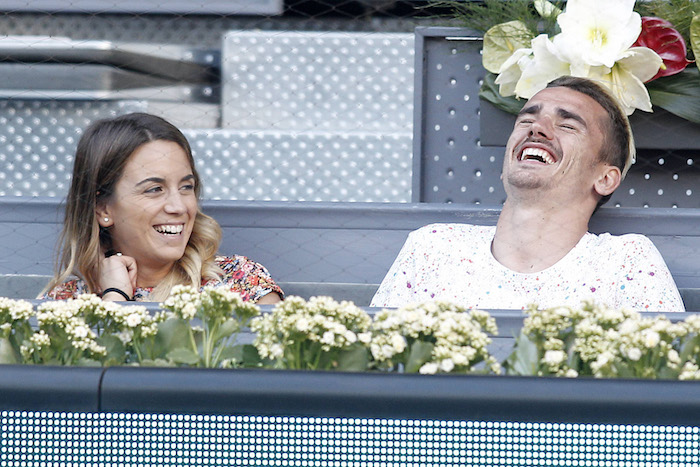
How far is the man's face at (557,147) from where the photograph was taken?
1685 millimetres

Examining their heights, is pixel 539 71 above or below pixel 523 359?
above

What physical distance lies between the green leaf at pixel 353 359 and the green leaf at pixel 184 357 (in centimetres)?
13

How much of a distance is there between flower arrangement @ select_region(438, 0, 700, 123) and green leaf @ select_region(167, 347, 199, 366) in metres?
1.14

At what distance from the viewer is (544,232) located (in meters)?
1.70

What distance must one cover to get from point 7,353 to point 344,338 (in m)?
0.31

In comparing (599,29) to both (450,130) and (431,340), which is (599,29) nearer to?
(450,130)

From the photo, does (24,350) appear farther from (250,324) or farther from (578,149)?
(578,149)

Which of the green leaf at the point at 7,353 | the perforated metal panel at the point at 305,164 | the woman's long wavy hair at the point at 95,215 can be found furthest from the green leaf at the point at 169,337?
the perforated metal panel at the point at 305,164

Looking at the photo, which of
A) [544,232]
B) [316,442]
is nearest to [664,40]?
[544,232]

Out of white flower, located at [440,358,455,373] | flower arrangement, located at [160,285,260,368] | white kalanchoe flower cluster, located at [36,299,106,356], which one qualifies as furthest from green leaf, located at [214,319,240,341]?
white flower, located at [440,358,455,373]

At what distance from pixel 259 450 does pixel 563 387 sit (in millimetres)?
243

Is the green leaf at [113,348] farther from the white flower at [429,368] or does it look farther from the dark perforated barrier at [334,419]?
the white flower at [429,368]

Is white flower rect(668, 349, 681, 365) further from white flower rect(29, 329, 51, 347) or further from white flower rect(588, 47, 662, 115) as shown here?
white flower rect(588, 47, 662, 115)

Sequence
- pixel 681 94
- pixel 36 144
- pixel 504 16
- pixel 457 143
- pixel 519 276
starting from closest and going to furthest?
1. pixel 519 276
2. pixel 681 94
3. pixel 504 16
4. pixel 457 143
5. pixel 36 144
